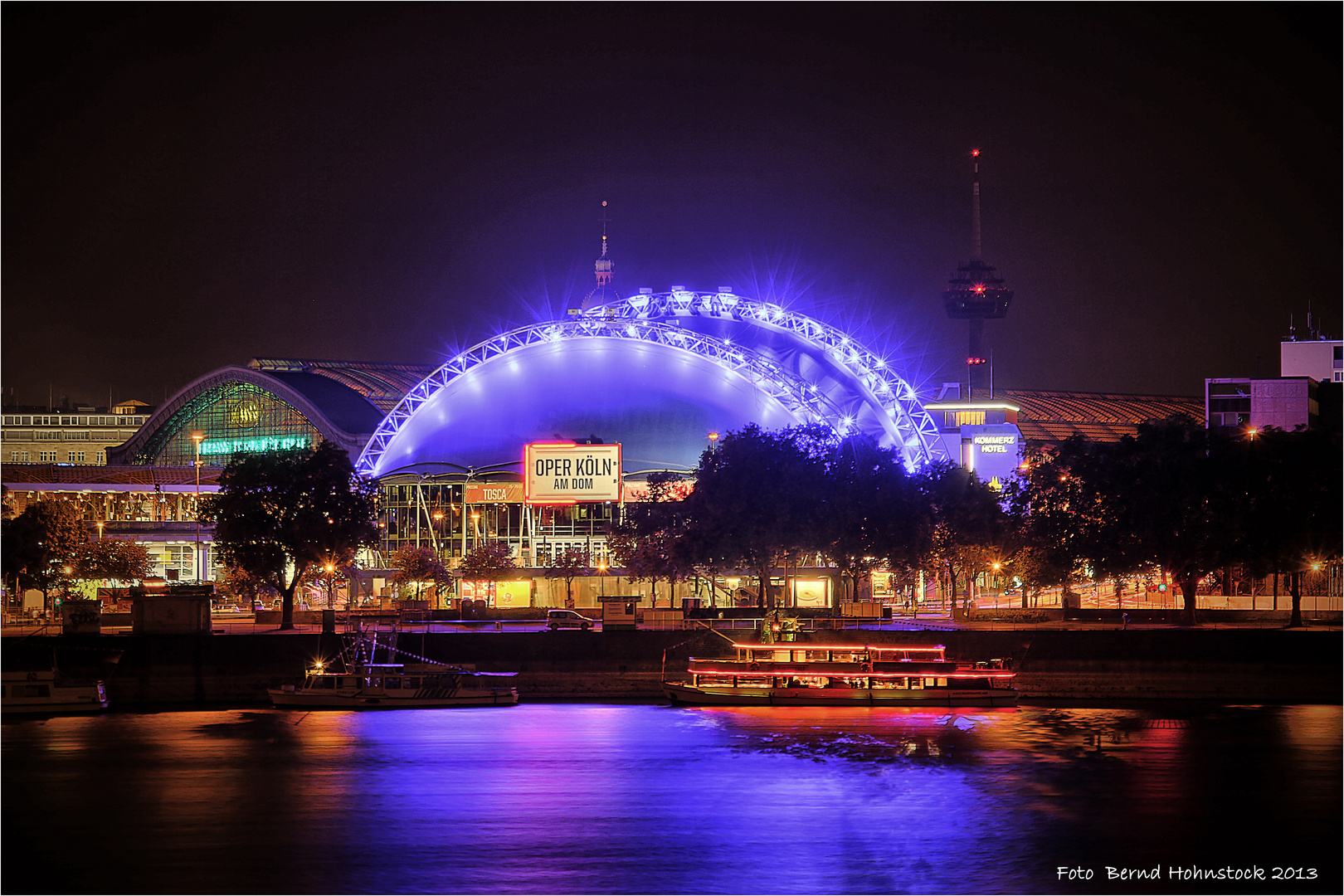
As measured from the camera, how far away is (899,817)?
4978cm

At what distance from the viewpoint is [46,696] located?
69688 millimetres

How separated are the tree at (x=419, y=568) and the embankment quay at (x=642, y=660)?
93.1 ft

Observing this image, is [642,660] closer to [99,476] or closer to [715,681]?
[715,681]

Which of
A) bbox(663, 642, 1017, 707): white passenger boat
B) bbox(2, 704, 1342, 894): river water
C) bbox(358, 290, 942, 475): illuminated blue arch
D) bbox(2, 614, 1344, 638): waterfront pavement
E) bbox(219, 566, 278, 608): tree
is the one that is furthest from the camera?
bbox(358, 290, 942, 475): illuminated blue arch

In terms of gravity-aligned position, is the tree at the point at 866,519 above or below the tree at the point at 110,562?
above

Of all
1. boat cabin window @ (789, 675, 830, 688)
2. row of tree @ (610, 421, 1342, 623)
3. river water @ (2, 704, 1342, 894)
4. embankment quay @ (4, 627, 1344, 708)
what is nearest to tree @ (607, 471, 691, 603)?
row of tree @ (610, 421, 1342, 623)

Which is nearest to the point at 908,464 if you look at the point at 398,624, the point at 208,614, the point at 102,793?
the point at 398,624

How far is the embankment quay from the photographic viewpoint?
72.5 meters

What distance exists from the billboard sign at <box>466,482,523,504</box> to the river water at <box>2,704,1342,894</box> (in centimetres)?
4330

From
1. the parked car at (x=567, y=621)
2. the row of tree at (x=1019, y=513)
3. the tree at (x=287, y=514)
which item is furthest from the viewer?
the tree at (x=287, y=514)

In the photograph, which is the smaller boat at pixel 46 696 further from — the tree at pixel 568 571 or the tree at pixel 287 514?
Result: the tree at pixel 568 571

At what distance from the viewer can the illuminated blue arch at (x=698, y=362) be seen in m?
117

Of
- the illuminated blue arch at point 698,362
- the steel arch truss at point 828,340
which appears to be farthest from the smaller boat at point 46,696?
the steel arch truss at point 828,340

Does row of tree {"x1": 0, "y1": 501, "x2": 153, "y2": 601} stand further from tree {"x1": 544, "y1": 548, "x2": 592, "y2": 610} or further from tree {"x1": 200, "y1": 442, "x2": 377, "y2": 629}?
tree {"x1": 544, "y1": 548, "x2": 592, "y2": 610}
